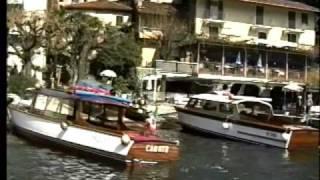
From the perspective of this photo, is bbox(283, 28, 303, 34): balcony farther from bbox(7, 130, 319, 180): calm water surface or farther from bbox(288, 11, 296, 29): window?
bbox(7, 130, 319, 180): calm water surface

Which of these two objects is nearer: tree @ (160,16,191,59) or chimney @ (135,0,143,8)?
tree @ (160,16,191,59)

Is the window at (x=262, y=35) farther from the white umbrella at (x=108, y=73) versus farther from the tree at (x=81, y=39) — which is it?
Result: the white umbrella at (x=108, y=73)

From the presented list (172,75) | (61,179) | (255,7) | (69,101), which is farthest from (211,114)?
(255,7)

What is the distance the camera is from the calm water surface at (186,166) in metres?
14.7

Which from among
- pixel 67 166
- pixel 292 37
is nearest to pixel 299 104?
pixel 292 37

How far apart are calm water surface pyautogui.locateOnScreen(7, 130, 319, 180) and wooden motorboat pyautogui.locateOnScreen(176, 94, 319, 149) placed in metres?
1.15

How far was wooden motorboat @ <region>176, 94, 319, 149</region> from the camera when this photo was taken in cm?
2388

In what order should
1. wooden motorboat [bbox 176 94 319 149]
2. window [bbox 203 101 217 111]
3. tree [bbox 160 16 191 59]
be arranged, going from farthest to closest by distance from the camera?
tree [bbox 160 16 191 59], window [bbox 203 101 217 111], wooden motorboat [bbox 176 94 319 149]

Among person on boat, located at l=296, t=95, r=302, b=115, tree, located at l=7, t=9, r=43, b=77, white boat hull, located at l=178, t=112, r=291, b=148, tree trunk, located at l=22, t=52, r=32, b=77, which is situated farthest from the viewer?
person on boat, located at l=296, t=95, r=302, b=115

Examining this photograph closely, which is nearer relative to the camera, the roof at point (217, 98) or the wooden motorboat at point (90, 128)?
the wooden motorboat at point (90, 128)

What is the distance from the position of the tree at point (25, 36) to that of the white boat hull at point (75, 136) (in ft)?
33.3

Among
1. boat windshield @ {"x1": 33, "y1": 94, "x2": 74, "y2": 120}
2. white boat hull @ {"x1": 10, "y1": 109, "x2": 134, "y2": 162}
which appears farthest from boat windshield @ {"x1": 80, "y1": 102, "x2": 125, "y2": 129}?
white boat hull @ {"x1": 10, "y1": 109, "x2": 134, "y2": 162}

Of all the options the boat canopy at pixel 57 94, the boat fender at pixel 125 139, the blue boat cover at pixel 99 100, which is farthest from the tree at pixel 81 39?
the boat fender at pixel 125 139

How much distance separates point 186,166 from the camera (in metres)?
16.9
